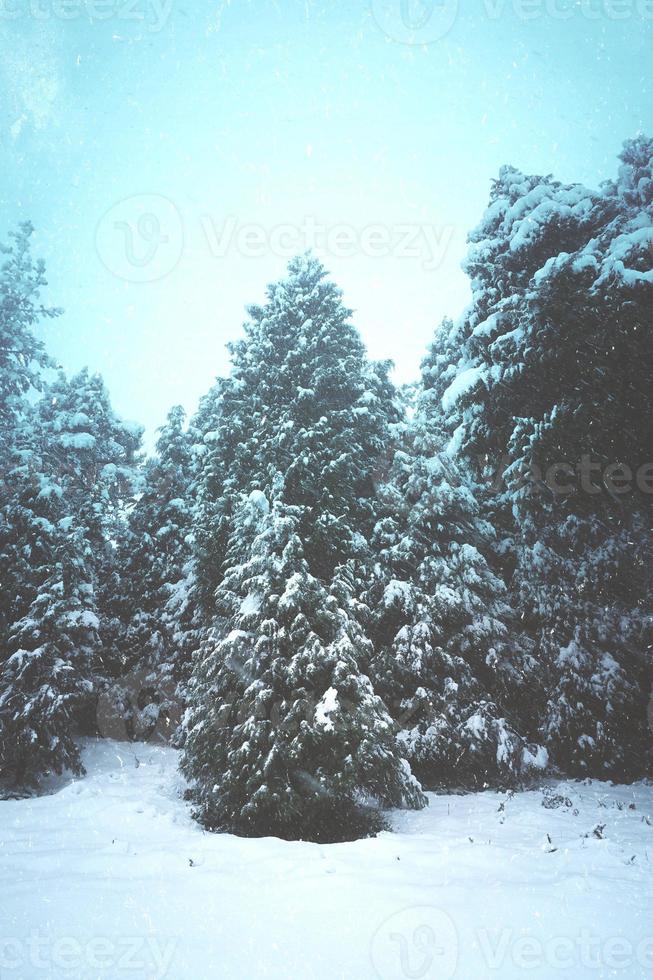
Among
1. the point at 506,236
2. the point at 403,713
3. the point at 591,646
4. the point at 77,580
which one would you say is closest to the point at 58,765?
the point at 77,580

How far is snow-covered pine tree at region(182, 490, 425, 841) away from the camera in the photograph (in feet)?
25.5

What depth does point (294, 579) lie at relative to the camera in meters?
9.16

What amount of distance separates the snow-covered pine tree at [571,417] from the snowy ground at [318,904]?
4251 millimetres

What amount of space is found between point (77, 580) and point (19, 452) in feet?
15.1

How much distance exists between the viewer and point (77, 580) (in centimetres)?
1457

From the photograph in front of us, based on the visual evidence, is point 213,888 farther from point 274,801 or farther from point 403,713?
point 403,713

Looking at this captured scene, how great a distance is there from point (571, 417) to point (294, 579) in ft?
20.6

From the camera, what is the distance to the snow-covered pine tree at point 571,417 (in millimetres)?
9219

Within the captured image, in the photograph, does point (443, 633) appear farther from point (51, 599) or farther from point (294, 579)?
point (51, 599)

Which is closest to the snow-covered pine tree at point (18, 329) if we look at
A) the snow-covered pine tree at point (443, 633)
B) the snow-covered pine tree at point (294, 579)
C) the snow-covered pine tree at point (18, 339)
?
the snow-covered pine tree at point (18, 339)

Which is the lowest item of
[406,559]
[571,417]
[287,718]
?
[287,718]

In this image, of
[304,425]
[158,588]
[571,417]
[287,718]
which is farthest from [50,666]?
[571,417]

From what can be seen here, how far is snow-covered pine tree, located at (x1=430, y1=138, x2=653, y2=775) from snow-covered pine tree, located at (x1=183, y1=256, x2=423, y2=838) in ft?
10.1

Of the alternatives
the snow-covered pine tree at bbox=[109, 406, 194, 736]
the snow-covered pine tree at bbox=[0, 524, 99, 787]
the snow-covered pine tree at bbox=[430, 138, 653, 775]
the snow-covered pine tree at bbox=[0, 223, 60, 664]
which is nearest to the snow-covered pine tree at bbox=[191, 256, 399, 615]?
the snow-covered pine tree at bbox=[430, 138, 653, 775]
